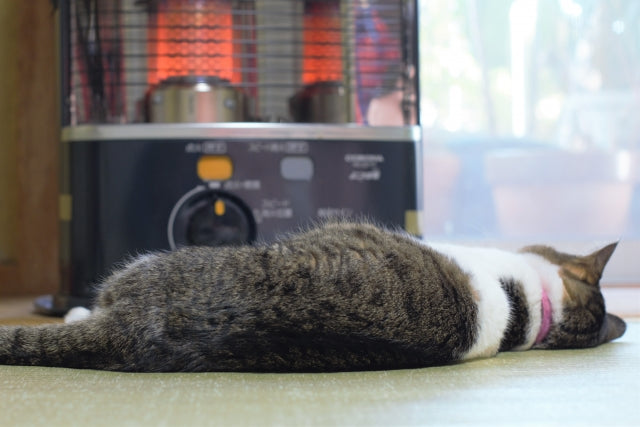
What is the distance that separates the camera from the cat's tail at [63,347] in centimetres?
92

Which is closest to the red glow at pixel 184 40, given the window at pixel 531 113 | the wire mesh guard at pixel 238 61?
the wire mesh guard at pixel 238 61

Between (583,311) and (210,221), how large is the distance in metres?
0.66

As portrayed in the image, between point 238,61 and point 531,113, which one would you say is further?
point 531,113

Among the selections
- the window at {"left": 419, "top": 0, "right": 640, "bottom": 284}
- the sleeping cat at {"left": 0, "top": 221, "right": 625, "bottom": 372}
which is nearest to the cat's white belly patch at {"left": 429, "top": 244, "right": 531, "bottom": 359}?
the sleeping cat at {"left": 0, "top": 221, "right": 625, "bottom": 372}

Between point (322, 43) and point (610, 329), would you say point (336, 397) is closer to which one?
point (610, 329)

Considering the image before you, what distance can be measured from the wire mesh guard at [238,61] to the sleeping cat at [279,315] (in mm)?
596

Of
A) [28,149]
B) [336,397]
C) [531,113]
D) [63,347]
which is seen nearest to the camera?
[336,397]

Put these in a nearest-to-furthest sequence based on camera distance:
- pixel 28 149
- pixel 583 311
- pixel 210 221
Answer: pixel 583 311 < pixel 210 221 < pixel 28 149

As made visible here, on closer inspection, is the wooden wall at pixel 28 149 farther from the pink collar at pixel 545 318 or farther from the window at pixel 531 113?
the pink collar at pixel 545 318

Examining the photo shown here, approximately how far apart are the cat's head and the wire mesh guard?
0.52 metres

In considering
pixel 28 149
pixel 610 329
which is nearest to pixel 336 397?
pixel 610 329

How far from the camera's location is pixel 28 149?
A: 2059 mm

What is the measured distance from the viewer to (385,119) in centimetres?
161

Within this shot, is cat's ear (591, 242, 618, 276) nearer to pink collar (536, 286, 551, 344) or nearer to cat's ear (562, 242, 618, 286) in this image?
cat's ear (562, 242, 618, 286)
